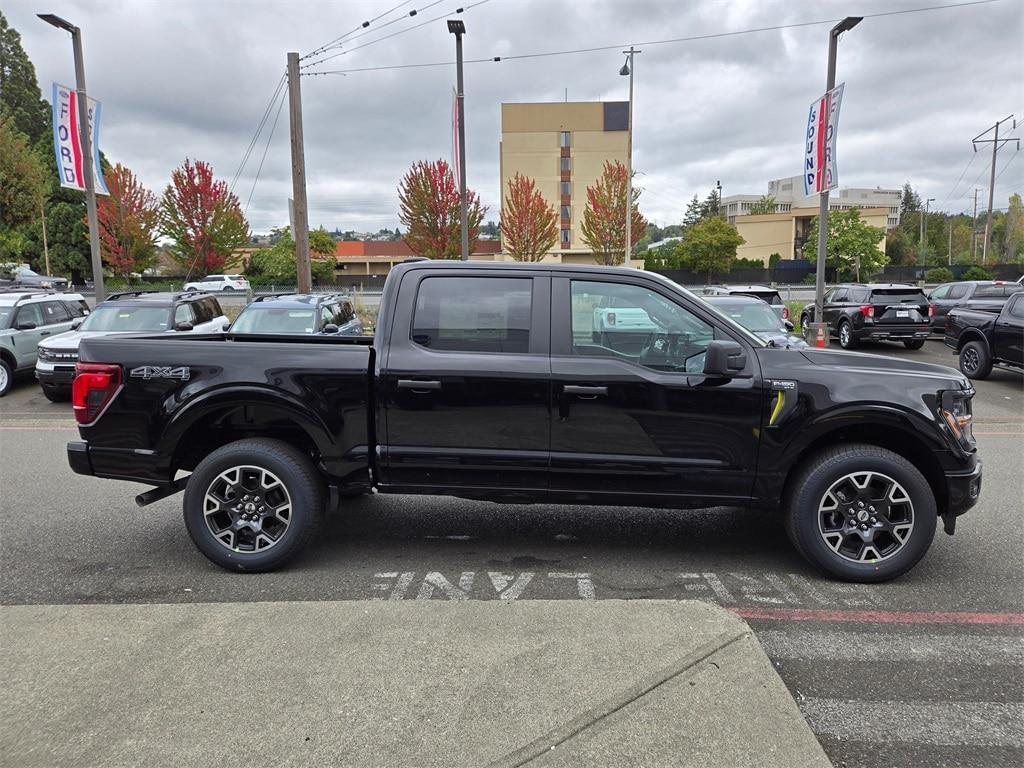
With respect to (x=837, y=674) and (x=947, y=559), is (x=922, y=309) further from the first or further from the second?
(x=837, y=674)

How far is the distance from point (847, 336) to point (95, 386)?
56.1 feet

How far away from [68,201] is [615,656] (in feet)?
177

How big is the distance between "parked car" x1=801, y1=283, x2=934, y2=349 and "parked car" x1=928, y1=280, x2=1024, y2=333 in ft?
4.30

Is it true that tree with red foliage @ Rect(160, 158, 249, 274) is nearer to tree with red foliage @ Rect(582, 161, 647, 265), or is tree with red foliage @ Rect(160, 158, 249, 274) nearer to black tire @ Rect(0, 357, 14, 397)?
tree with red foliage @ Rect(582, 161, 647, 265)

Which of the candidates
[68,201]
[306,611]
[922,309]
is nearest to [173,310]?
[306,611]

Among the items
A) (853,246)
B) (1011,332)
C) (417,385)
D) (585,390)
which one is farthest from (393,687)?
(853,246)

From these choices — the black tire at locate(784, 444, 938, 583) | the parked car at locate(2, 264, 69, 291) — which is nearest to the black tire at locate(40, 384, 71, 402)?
the black tire at locate(784, 444, 938, 583)

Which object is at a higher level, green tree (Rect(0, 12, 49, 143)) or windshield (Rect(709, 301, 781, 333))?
green tree (Rect(0, 12, 49, 143))

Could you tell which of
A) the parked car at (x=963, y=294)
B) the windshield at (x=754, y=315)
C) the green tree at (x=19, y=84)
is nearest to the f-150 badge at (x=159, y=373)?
the windshield at (x=754, y=315)

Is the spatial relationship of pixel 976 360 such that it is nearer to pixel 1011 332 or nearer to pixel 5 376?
pixel 1011 332

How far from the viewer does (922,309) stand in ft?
54.5

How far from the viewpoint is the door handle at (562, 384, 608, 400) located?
4184 mm

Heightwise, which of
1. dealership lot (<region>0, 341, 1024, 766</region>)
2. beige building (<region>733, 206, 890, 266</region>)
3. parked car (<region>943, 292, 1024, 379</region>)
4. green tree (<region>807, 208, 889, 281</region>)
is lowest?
dealership lot (<region>0, 341, 1024, 766</region>)

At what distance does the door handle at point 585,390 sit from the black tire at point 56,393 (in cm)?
1018
